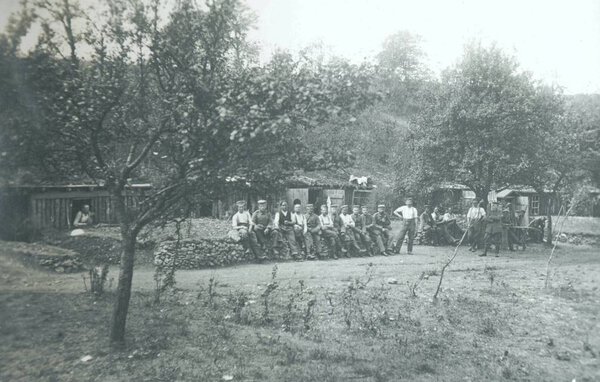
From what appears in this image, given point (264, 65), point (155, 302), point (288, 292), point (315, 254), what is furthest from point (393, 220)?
point (264, 65)

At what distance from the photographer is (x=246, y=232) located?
13.6m

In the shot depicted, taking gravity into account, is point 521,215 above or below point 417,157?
below

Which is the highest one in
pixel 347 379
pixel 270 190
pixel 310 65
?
pixel 310 65

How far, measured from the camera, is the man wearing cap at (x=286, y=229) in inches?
566

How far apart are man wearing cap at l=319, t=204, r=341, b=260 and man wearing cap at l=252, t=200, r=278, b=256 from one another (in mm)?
1946

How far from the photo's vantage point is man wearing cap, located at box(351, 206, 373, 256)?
16234mm

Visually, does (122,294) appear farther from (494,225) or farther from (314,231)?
(494,225)

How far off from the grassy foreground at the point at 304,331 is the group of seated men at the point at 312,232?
285 cm

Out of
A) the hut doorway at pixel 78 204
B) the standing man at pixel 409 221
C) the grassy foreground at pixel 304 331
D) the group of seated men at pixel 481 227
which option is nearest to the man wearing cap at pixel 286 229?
the grassy foreground at pixel 304 331

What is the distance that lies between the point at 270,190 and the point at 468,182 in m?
15.5

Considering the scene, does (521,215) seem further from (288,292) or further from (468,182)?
(288,292)

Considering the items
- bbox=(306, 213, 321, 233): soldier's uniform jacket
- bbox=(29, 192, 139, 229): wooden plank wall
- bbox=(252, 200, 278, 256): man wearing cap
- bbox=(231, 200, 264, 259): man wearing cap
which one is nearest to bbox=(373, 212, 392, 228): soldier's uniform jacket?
bbox=(306, 213, 321, 233): soldier's uniform jacket

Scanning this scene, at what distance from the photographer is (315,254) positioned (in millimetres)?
15008

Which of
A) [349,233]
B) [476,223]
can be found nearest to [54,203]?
[349,233]
